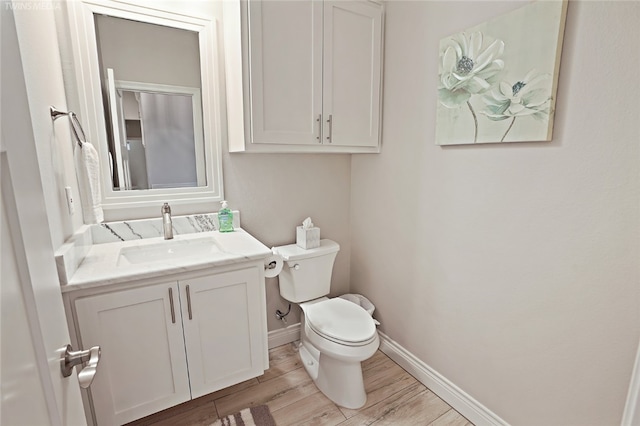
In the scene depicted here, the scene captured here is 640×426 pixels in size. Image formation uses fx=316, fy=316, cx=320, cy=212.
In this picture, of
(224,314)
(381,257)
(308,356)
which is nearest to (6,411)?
(224,314)

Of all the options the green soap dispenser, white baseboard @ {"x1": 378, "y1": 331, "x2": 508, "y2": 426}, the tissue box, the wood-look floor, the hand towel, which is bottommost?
the wood-look floor

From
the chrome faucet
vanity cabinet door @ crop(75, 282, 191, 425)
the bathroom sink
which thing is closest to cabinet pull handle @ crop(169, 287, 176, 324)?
vanity cabinet door @ crop(75, 282, 191, 425)

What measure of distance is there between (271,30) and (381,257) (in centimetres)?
150

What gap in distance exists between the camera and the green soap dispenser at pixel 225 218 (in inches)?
73.4

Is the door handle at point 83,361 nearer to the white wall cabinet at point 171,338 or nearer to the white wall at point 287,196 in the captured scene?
the white wall cabinet at point 171,338

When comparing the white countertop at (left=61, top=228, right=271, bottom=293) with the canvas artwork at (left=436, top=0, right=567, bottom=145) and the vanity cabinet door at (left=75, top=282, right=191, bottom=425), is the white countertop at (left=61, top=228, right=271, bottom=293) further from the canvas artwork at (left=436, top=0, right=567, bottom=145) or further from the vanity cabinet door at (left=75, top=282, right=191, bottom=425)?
the canvas artwork at (left=436, top=0, right=567, bottom=145)

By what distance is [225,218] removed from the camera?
73.6 inches

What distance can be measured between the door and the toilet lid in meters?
1.19

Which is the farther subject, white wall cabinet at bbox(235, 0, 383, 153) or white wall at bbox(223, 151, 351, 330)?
white wall at bbox(223, 151, 351, 330)

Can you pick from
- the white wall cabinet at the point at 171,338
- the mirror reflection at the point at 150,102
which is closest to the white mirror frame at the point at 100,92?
the mirror reflection at the point at 150,102

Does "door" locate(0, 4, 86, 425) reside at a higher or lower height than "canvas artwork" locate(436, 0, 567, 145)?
lower

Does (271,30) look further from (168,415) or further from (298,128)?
(168,415)

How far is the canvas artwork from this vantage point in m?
1.18

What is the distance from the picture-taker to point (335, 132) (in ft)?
6.05
